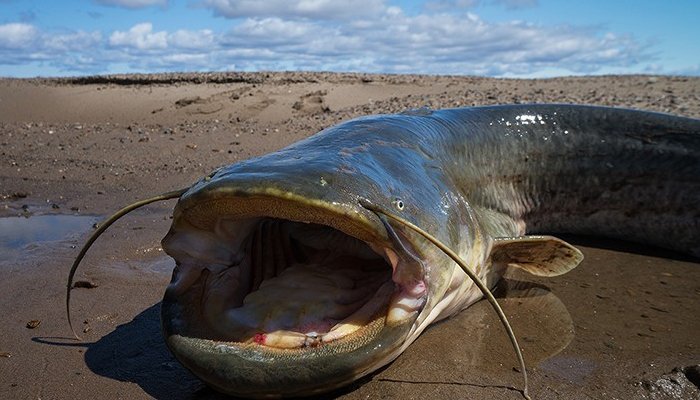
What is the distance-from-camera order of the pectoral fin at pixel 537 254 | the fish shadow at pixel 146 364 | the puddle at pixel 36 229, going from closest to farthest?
1. the fish shadow at pixel 146 364
2. the pectoral fin at pixel 537 254
3. the puddle at pixel 36 229

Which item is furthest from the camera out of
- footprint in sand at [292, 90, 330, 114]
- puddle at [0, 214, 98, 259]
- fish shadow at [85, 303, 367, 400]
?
footprint in sand at [292, 90, 330, 114]

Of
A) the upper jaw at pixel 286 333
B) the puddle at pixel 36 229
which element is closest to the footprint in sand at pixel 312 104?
the puddle at pixel 36 229

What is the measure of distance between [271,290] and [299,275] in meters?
0.14

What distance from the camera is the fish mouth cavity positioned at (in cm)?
180

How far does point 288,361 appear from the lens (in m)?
1.71

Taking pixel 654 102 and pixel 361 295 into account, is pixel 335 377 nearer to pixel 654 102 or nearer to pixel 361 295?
pixel 361 295

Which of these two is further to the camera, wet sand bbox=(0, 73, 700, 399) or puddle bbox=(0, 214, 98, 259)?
puddle bbox=(0, 214, 98, 259)

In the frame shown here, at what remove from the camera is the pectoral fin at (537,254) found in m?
2.72

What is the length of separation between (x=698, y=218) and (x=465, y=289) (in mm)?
2127

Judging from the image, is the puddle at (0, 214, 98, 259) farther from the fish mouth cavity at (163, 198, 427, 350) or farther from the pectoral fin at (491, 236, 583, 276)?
the pectoral fin at (491, 236, 583, 276)

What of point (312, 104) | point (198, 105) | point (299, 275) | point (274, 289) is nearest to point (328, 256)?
point (299, 275)

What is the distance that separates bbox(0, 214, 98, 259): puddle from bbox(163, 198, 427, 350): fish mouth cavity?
202cm

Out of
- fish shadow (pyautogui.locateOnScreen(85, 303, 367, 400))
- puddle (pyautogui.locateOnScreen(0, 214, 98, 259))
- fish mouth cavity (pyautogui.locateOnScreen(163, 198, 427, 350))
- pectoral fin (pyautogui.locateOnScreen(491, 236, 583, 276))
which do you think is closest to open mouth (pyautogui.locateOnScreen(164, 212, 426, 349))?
fish mouth cavity (pyautogui.locateOnScreen(163, 198, 427, 350))

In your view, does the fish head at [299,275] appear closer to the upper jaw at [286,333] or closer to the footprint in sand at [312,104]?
the upper jaw at [286,333]
